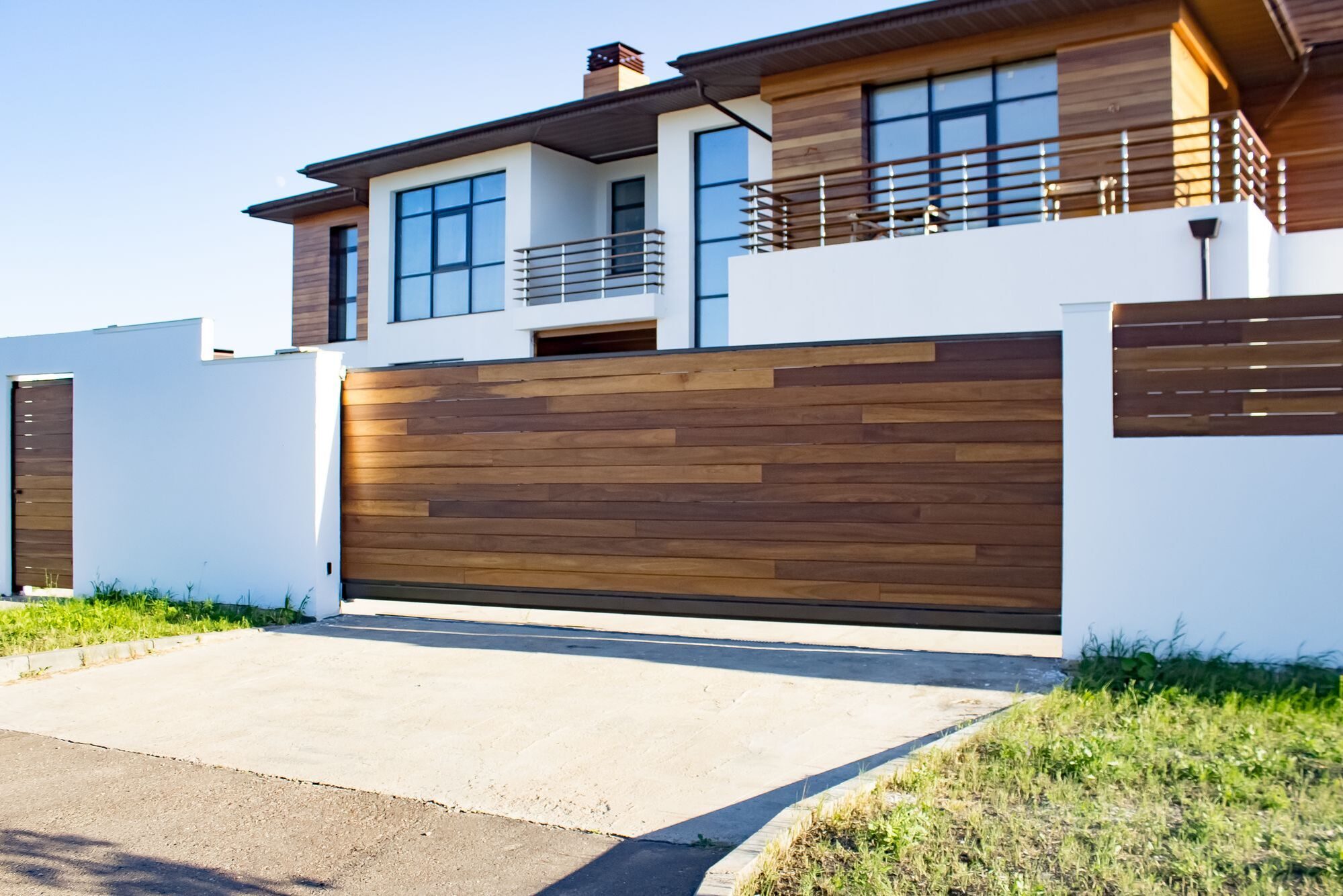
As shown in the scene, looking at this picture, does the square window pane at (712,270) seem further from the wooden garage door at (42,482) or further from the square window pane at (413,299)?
the wooden garage door at (42,482)

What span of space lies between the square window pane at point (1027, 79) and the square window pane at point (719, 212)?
14.5 feet

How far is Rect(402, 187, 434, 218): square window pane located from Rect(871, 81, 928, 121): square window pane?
933 cm

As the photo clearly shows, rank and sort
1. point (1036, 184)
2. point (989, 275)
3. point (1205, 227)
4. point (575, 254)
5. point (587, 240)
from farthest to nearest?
1. point (575, 254)
2. point (587, 240)
3. point (1036, 184)
4. point (989, 275)
5. point (1205, 227)

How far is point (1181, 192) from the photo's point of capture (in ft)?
40.9

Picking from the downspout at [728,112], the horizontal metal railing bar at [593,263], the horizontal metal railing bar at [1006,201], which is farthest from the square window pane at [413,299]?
the horizontal metal railing bar at [1006,201]

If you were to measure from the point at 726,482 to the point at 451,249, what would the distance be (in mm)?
13159

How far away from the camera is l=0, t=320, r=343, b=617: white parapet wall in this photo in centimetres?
943

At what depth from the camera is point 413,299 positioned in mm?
20344

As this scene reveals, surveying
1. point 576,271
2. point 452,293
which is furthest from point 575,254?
point 452,293

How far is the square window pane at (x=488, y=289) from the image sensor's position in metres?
19.2

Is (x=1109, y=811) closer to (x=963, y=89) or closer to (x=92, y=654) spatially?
(x=92, y=654)

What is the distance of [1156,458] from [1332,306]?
129 cm

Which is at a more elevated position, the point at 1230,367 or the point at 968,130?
the point at 968,130

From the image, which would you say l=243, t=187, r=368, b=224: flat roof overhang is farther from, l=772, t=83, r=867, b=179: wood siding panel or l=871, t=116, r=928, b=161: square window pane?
l=871, t=116, r=928, b=161: square window pane
